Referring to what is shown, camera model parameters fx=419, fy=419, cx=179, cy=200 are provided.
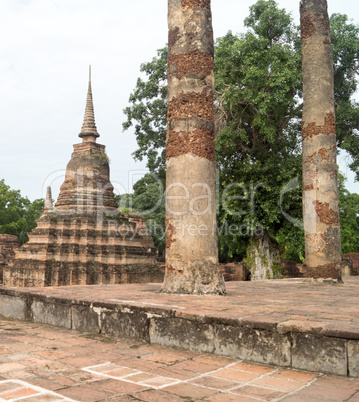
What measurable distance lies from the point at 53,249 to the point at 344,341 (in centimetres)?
1520

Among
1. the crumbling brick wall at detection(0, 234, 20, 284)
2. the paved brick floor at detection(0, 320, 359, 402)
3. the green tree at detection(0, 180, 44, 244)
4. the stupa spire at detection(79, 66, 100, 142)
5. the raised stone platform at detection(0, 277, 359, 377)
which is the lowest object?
the paved brick floor at detection(0, 320, 359, 402)

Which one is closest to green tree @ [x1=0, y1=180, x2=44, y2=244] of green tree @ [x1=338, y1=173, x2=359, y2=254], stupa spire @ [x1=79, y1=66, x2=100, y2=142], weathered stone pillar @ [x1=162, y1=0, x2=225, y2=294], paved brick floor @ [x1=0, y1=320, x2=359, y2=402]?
stupa spire @ [x1=79, y1=66, x2=100, y2=142]

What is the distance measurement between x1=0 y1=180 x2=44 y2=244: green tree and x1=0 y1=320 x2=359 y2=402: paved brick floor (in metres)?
31.1

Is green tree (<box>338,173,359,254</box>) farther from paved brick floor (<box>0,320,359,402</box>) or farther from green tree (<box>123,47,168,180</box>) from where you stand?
paved brick floor (<box>0,320,359,402</box>)

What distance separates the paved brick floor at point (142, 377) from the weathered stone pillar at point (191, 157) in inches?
71.4

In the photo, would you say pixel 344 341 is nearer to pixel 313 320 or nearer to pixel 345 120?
pixel 313 320

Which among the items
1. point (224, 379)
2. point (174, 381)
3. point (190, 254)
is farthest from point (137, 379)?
point (190, 254)

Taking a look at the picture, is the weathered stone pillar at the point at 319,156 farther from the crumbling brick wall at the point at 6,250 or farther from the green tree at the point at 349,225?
the green tree at the point at 349,225

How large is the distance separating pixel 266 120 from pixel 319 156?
383 cm

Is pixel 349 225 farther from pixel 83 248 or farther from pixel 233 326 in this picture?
pixel 233 326

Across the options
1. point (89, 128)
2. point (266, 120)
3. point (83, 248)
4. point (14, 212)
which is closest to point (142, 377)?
point (266, 120)

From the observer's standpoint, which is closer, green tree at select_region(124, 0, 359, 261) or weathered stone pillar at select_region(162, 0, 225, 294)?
weathered stone pillar at select_region(162, 0, 225, 294)

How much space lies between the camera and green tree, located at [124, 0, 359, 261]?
39.1 ft

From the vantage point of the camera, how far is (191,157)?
17.4 feet
